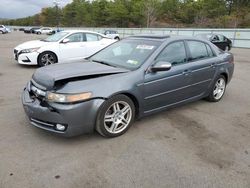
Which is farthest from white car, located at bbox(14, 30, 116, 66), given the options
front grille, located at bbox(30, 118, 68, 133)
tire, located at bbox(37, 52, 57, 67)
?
front grille, located at bbox(30, 118, 68, 133)

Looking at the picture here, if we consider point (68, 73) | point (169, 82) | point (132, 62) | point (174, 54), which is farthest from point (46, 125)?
point (174, 54)

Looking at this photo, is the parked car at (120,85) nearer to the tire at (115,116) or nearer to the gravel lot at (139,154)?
the tire at (115,116)

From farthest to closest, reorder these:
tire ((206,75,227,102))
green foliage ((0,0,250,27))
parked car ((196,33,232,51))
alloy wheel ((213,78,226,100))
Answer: green foliage ((0,0,250,27)) < parked car ((196,33,232,51)) < alloy wheel ((213,78,226,100)) < tire ((206,75,227,102))

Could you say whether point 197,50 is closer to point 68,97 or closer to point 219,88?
point 219,88

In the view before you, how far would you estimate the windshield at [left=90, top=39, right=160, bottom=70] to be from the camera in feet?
13.7

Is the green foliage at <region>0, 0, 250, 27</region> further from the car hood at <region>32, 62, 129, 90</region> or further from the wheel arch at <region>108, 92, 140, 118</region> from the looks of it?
the car hood at <region>32, 62, 129, 90</region>

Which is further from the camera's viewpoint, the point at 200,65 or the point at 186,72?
the point at 200,65

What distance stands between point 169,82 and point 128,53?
0.88 metres

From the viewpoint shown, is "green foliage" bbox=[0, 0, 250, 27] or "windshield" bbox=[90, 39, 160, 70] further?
"green foliage" bbox=[0, 0, 250, 27]

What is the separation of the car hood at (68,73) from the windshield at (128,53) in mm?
257

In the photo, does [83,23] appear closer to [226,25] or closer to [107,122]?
[226,25]

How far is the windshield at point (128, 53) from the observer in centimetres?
418

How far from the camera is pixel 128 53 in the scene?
4.50 m

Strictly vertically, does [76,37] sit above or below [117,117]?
above
